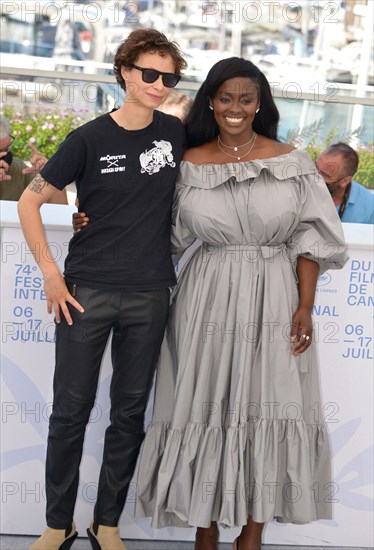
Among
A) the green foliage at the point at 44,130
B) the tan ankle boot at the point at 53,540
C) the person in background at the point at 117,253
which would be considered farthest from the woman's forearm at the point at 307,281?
the green foliage at the point at 44,130

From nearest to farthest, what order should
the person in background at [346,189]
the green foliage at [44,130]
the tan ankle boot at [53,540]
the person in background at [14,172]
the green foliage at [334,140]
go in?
the tan ankle boot at [53,540]
the person in background at [14,172]
the person in background at [346,189]
the green foliage at [334,140]
the green foliage at [44,130]

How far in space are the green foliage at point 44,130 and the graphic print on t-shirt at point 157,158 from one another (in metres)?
2.72

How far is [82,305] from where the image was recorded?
8.75ft

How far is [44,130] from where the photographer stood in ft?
17.5

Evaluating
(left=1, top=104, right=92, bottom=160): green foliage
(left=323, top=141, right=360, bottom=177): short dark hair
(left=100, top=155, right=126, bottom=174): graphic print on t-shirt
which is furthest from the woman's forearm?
(left=1, top=104, right=92, bottom=160): green foliage

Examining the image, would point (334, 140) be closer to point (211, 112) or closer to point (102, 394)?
point (211, 112)

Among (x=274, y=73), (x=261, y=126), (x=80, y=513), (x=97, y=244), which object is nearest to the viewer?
(x=97, y=244)

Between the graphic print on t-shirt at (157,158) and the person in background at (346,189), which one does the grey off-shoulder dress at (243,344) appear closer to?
the graphic print on t-shirt at (157,158)

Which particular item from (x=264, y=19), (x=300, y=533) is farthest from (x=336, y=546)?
Answer: (x=264, y=19)

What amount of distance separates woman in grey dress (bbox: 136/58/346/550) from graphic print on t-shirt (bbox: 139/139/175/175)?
0.27ft

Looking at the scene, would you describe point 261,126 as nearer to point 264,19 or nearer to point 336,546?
point 336,546

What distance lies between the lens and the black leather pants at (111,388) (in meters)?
2.69

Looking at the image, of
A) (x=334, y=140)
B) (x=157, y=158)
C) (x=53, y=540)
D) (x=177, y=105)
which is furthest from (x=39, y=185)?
(x=334, y=140)

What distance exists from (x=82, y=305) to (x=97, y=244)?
198 millimetres
